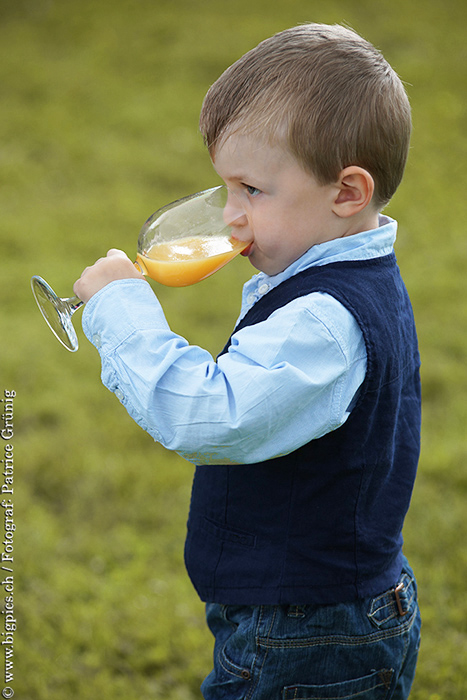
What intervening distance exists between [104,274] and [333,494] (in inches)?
26.5

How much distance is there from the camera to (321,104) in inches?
61.1

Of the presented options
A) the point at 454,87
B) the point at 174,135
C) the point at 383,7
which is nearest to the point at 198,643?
the point at 174,135

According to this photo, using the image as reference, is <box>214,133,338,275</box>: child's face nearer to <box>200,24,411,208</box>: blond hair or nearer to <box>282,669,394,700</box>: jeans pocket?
<box>200,24,411,208</box>: blond hair

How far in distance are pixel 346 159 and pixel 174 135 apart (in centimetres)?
671

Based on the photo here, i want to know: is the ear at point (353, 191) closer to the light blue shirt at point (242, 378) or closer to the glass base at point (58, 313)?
the light blue shirt at point (242, 378)

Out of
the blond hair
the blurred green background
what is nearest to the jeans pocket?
the blurred green background

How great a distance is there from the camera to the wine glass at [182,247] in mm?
1739

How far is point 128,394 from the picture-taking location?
1.48m

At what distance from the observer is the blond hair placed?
1.56 meters

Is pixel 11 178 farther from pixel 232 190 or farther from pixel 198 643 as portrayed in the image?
pixel 232 190

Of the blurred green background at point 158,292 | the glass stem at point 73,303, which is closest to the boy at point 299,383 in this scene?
the glass stem at point 73,303

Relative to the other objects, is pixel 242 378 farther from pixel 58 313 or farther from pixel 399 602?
pixel 399 602

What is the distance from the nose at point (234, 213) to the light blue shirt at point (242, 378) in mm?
280

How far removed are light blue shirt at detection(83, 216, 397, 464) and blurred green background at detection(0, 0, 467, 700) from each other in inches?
67.2
